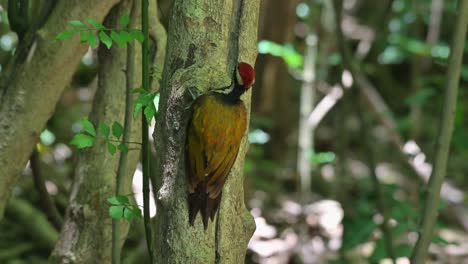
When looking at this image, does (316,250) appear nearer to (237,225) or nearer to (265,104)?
(265,104)

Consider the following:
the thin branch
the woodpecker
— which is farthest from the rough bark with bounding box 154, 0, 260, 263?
the thin branch

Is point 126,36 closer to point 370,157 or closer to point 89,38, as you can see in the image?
point 89,38

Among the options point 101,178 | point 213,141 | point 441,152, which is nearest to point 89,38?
point 213,141

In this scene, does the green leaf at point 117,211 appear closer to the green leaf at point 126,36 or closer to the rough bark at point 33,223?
the green leaf at point 126,36

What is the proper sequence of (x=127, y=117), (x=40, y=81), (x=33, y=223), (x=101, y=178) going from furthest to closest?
(x=33, y=223), (x=101, y=178), (x=40, y=81), (x=127, y=117)

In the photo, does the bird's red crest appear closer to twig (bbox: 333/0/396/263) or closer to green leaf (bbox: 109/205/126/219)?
green leaf (bbox: 109/205/126/219)

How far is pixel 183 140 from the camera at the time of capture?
185 cm

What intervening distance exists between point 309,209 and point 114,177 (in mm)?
2561

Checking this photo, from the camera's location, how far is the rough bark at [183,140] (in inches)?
72.5

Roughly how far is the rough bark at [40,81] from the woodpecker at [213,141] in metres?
0.96

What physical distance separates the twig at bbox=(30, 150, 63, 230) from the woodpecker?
159 cm

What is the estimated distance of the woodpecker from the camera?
5.97 ft

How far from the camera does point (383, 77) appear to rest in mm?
7582

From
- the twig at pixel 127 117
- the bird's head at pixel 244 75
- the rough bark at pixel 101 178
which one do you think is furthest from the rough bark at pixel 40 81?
the bird's head at pixel 244 75
